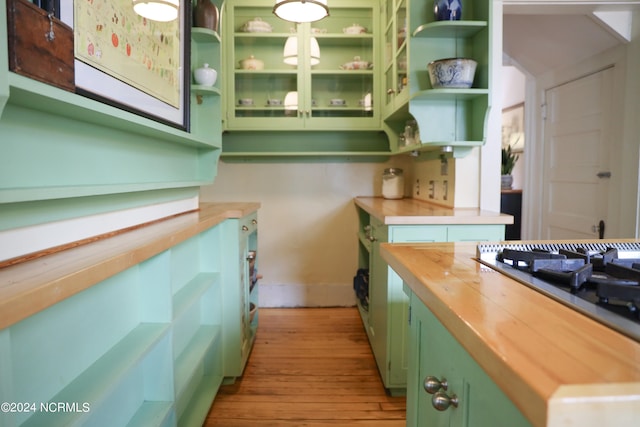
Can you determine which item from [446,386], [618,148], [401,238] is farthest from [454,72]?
[446,386]

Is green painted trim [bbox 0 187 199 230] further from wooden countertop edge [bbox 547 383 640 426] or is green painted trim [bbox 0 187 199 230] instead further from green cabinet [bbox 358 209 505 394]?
green cabinet [bbox 358 209 505 394]

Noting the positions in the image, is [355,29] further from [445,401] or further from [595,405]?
[595,405]

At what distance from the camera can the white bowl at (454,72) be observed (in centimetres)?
187

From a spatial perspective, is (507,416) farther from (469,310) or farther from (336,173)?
(336,173)

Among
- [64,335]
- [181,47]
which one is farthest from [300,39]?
[64,335]

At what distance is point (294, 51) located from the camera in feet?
9.57

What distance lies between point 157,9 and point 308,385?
1.81 m

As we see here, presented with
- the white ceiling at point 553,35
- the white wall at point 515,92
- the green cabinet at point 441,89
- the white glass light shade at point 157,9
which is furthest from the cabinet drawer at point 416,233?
the white wall at point 515,92

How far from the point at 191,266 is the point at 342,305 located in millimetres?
1770

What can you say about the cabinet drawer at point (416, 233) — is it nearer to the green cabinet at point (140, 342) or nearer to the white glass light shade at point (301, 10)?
the green cabinet at point (140, 342)

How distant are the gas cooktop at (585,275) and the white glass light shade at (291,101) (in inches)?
89.2

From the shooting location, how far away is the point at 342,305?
332 centimetres

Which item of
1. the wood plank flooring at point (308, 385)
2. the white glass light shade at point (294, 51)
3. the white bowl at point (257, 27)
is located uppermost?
the white bowl at point (257, 27)

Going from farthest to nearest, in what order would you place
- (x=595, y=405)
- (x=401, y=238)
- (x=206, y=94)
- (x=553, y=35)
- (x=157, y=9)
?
(x=553, y=35)
(x=206, y=94)
(x=401, y=238)
(x=157, y=9)
(x=595, y=405)
